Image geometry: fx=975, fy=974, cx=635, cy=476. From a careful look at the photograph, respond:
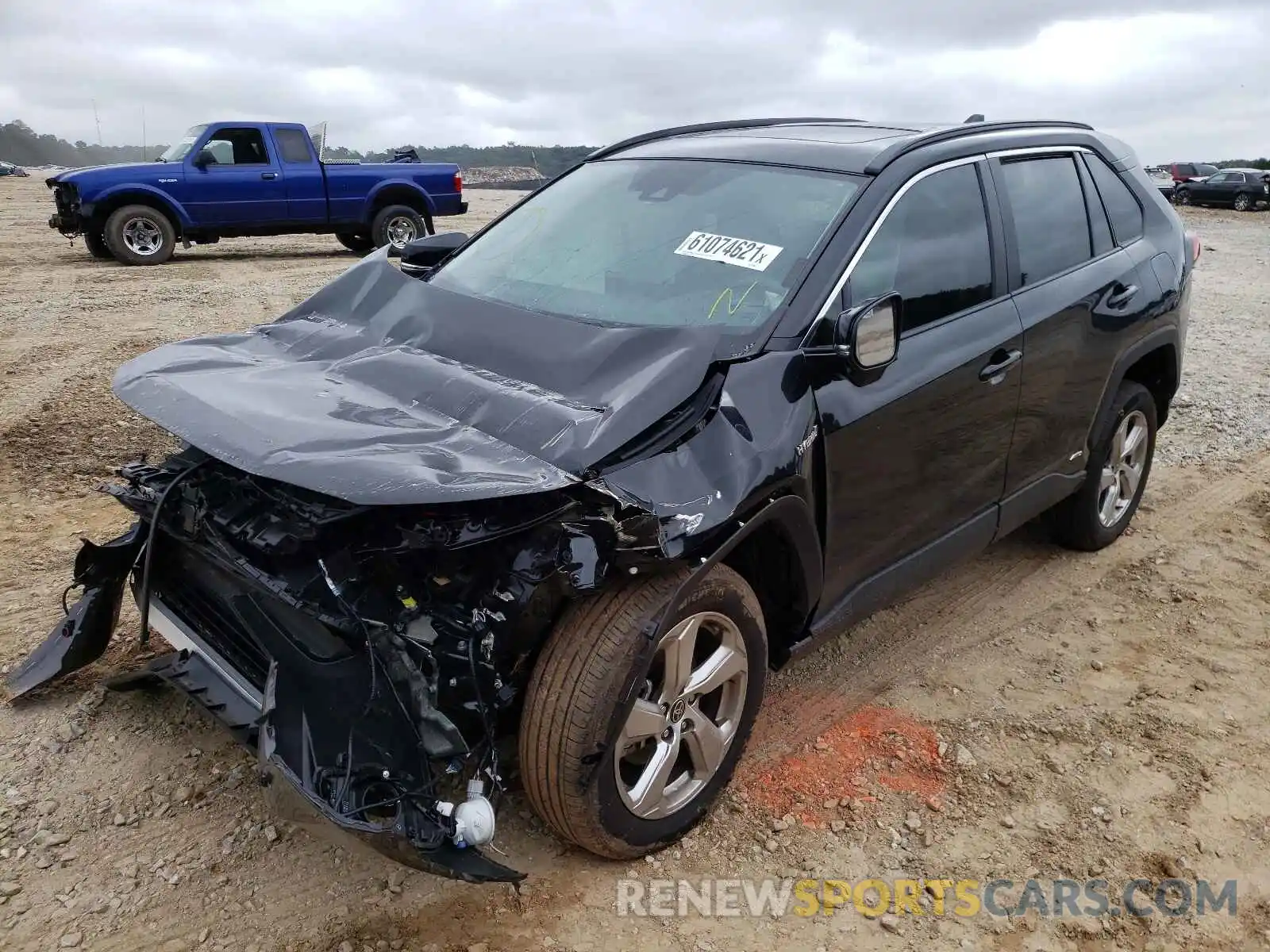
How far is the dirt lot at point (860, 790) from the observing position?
8.27 feet

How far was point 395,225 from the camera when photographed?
14203mm

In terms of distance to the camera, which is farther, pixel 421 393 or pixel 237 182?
pixel 237 182

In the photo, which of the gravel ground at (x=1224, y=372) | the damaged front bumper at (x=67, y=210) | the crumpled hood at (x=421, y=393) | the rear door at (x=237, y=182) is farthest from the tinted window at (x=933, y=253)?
the damaged front bumper at (x=67, y=210)

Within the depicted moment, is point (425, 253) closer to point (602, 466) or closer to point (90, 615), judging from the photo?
point (90, 615)

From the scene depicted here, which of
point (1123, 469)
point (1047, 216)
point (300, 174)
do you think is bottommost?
point (1123, 469)

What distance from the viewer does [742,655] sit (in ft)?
9.08

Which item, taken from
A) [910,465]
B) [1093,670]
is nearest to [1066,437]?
[1093,670]

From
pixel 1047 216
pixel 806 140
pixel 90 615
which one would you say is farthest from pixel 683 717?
pixel 1047 216

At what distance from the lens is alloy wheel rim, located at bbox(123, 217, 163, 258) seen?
1237 cm

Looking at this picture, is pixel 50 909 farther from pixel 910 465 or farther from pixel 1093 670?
pixel 1093 670

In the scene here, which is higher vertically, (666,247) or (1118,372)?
(666,247)

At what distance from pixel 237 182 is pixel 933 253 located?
11.9 metres

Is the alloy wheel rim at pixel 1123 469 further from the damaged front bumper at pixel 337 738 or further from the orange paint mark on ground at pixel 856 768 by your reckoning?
the damaged front bumper at pixel 337 738

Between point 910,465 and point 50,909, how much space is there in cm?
271
